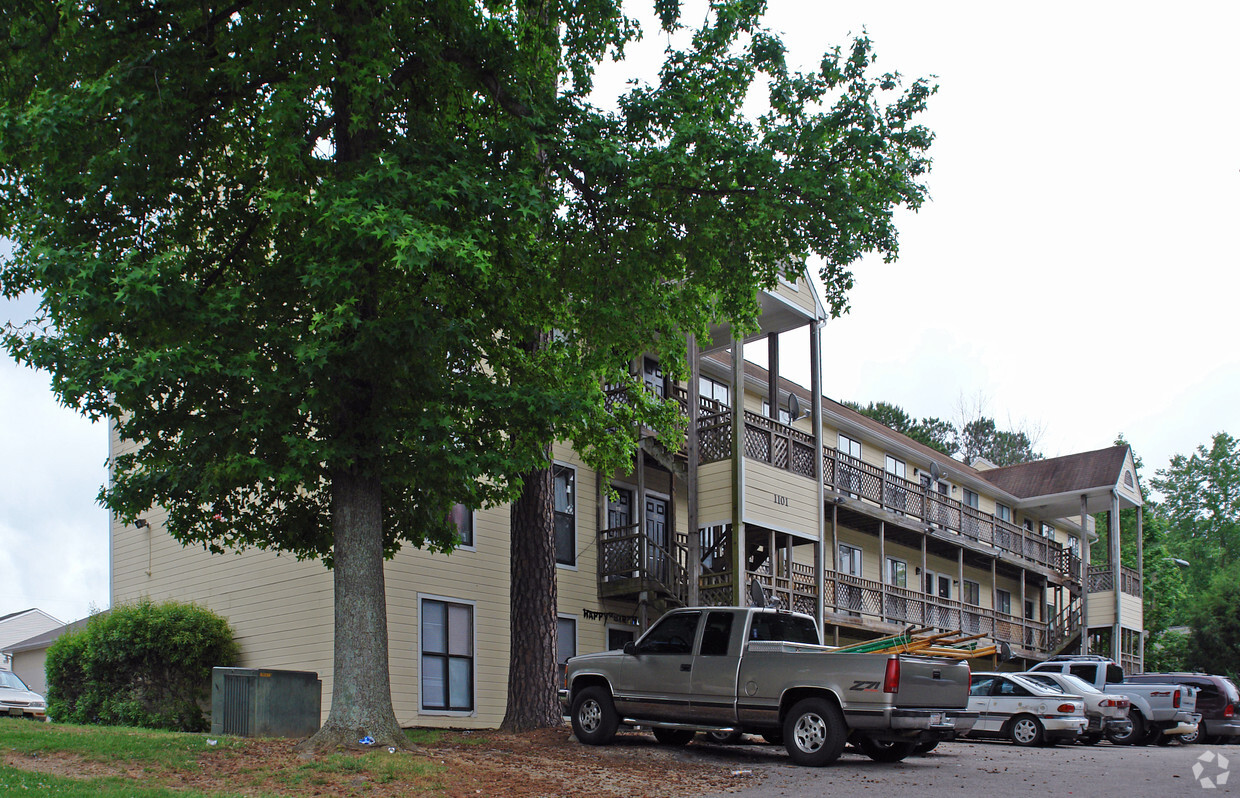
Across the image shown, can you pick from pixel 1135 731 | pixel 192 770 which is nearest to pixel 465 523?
pixel 192 770

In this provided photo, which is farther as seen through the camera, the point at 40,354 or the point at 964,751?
the point at 964,751

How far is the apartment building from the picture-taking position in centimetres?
2034

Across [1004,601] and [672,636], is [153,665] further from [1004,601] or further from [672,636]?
[1004,601]

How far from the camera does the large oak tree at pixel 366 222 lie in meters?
11.9

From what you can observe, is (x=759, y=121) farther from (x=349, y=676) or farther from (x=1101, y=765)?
(x=1101, y=765)

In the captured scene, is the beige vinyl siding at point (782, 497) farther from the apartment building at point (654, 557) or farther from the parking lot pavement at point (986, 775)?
the parking lot pavement at point (986, 775)

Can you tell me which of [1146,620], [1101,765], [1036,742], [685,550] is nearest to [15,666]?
[685,550]

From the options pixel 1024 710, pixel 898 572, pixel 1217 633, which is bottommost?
pixel 1217 633

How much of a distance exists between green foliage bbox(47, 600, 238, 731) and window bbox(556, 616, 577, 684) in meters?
6.14

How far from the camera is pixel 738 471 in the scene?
22.5 m

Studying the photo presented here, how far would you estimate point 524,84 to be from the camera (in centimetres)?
1445

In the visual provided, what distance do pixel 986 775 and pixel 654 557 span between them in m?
10.9

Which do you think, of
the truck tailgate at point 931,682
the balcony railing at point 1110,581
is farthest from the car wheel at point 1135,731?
the balcony railing at point 1110,581

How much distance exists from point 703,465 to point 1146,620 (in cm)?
3724
